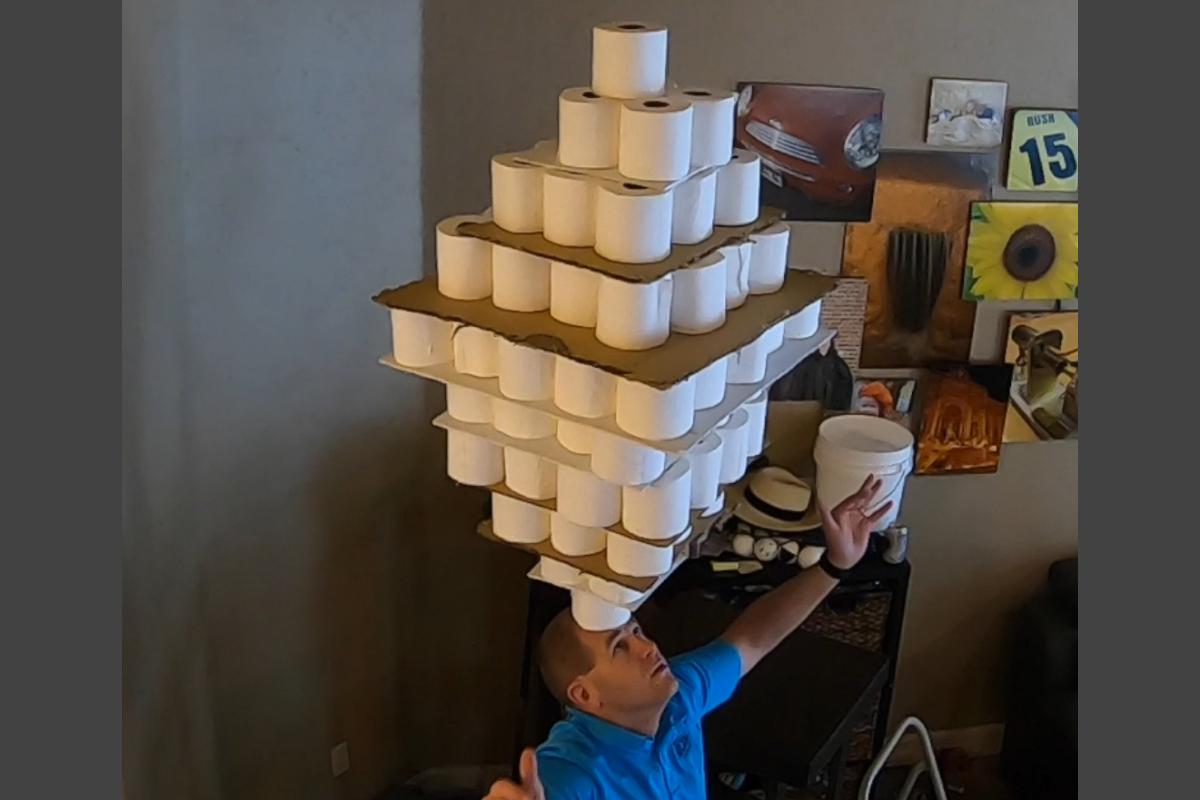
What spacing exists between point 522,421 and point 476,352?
98 mm

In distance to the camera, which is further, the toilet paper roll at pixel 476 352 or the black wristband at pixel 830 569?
the black wristband at pixel 830 569

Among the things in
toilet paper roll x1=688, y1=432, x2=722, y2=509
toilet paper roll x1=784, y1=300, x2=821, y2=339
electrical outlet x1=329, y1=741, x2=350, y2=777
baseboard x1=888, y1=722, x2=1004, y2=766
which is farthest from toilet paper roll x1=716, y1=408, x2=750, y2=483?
baseboard x1=888, y1=722, x2=1004, y2=766

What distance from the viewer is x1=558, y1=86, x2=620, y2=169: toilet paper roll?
1.52 m

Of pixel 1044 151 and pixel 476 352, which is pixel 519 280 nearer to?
pixel 476 352

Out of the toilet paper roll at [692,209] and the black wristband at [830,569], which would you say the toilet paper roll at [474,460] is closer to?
the toilet paper roll at [692,209]

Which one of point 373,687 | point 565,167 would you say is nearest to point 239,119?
point 565,167

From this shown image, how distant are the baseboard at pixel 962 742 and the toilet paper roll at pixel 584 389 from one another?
1.99 m

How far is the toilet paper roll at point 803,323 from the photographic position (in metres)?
1.80

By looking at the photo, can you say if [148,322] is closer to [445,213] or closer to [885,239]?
[445,213]

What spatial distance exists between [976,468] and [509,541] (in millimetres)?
1526

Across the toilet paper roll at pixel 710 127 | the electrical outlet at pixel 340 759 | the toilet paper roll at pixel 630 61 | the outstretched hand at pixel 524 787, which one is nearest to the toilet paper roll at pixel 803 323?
the toilet paper roll at pixel 710 127

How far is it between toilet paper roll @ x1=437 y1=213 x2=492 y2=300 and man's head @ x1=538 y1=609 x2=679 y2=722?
1.66 feet

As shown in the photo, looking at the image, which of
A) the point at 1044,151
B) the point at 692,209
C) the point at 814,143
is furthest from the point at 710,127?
the point at 1044,151

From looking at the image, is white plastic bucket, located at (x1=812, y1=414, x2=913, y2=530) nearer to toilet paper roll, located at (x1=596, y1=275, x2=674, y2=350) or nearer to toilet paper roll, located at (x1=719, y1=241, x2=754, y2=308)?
toilet paper roll, located at (x1=719, y1=241, x2=754, y2=308)
